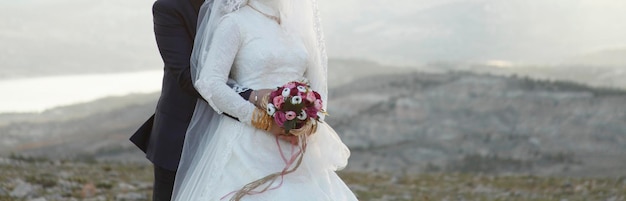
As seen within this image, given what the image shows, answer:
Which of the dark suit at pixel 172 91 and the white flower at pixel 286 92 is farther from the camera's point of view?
the dark suit at pixel 172 91

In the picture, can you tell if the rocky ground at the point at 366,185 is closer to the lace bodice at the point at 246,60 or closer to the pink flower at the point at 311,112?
the lace bodice at the point at 246,60

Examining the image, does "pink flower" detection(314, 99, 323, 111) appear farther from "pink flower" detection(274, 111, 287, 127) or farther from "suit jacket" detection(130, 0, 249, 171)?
"suit jacket" detection(130, 0, 249, 171)

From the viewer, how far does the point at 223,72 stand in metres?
4.11

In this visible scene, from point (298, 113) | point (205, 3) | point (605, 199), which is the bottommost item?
point (605, 199)

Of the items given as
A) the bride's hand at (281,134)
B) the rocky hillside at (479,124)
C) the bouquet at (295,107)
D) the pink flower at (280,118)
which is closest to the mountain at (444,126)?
the rocky hillside at (479,124)

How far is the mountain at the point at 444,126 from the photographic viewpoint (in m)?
22.4

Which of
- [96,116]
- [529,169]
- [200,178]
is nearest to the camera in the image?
[200,178]

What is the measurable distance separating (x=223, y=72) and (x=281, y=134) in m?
0.38

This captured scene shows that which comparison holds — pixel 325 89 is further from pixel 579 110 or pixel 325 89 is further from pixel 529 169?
pixel 579 110

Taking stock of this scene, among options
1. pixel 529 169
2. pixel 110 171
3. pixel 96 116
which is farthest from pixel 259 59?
pixel 96 116

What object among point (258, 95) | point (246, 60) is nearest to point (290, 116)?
point (258, 95)

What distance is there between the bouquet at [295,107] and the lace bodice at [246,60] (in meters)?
0.13

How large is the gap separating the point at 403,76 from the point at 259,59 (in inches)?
1087

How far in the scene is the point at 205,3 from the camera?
430 cm
